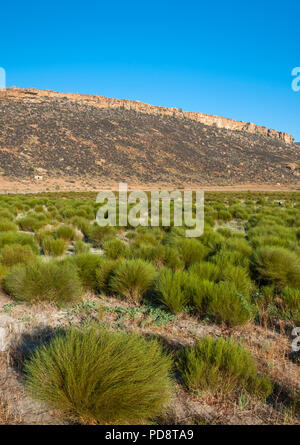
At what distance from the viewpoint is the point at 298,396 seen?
1.88m

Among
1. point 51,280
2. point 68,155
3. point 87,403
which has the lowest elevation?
point 87,403

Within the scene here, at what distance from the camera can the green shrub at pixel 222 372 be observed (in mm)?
1860

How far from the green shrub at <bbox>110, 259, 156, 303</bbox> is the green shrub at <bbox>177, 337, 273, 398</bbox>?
1650 millimetres

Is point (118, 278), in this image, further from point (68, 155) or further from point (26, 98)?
point (26, 98)

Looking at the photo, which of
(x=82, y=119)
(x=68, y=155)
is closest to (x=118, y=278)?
(x=68, y=155)

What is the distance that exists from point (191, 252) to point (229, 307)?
2499mm

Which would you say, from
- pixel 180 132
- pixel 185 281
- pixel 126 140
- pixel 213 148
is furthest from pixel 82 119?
pixel 185 281

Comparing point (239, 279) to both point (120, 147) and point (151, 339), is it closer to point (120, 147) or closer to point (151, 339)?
point (151, 339)

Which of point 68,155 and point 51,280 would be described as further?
point 68,155

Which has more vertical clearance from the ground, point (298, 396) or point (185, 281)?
point (185, 281)

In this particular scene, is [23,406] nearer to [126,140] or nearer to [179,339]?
[179,339]
